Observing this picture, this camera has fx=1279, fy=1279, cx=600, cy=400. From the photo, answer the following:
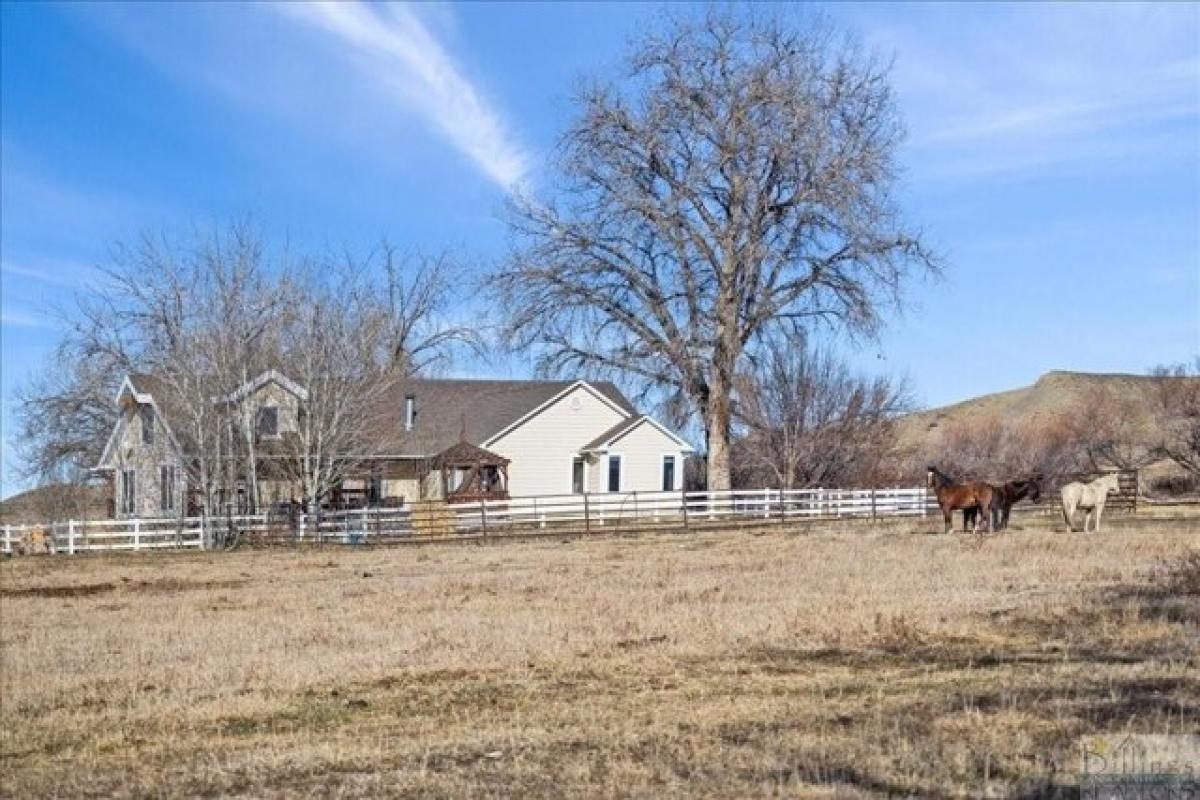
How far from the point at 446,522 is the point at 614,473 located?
12.8 metres

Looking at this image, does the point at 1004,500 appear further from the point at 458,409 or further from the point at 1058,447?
the point at 1058,447

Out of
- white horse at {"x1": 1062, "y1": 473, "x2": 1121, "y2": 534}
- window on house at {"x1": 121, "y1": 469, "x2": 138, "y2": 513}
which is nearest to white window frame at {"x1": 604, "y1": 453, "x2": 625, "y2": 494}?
window on house at {"x1": 121, "y1": 469, "x2": 138, "y2": 513}

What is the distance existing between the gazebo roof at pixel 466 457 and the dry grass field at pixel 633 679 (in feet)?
81.5

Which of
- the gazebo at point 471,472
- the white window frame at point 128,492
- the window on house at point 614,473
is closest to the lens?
the white window frame at point 128,492

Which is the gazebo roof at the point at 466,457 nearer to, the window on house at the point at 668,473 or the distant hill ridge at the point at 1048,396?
the window on house at the point at 668,473

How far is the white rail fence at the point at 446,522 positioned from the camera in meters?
38.3

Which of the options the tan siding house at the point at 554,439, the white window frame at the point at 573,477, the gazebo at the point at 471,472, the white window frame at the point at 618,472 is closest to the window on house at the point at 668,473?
the white window frame at the point at 618,472

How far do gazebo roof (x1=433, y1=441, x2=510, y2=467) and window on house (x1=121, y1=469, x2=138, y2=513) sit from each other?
11.2 meters

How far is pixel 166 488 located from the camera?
42.8 meters

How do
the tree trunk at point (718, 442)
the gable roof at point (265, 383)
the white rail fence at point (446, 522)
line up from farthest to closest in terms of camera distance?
the tree trunk at point (718, 442)
the gable roof at point (265, 383)
the white rail fence at point (446, 522)

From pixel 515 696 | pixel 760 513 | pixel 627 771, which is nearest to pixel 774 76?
pixel 760 513

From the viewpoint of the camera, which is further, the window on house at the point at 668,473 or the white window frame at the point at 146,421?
the window on house at the point at 668,473

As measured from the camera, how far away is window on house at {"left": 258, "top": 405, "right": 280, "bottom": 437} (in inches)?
1650

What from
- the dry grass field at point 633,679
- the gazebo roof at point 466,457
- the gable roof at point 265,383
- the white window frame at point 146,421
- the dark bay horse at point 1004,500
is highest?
the gable roof at point 265,383
